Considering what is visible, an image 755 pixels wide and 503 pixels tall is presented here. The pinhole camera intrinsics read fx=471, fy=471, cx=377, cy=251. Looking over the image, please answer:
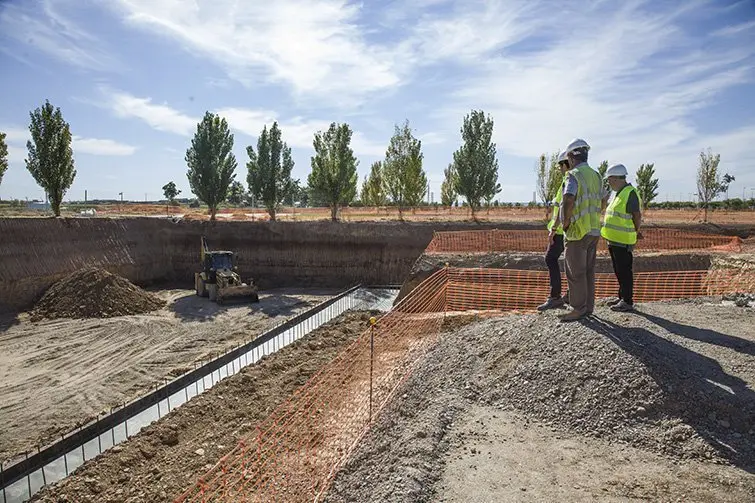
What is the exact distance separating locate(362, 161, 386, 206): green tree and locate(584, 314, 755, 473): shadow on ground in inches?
1313

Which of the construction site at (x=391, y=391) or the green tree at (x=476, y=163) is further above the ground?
the green tree at (x=476, y=163)

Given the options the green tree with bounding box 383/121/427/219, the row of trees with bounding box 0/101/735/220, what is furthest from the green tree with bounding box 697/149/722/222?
the green tree with bounding box 383/121/427/219

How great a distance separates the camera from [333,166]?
29531 millimetres

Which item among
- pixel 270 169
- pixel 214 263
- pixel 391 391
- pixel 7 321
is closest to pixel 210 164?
pixel 270 169

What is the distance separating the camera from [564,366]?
527cm

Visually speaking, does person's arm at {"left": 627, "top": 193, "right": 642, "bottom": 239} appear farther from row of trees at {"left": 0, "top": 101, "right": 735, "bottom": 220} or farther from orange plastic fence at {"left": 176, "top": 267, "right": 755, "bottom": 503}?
row of trees at {"left": 0, "top": 101, "right": 735, "bottom": 220}

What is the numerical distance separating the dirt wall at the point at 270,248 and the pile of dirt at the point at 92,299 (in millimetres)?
4209

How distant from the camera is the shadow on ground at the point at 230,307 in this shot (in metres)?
16.8

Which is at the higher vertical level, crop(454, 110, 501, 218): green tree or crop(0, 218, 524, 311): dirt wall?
crop(454, 110, 501, 218): green tree

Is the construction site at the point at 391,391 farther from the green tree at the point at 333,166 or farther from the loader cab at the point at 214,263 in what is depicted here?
the green tree at the point at 333,166

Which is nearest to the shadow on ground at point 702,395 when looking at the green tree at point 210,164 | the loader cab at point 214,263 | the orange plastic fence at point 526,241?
the orange plastic fence at point 526,241

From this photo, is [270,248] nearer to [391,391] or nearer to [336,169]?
[336,169]

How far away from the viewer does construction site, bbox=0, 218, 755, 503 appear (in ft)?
13.5

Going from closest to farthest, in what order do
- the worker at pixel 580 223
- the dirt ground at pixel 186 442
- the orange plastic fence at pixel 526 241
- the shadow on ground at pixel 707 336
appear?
the shadow on ground at pixel 707 336 < the worker at pixel 580 223 < the dirt ground at pixel 186 442 < the orange plastic fence at pixel 526 241
